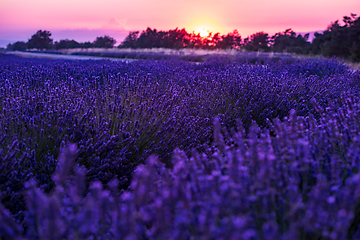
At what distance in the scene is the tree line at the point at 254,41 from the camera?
60.0ft

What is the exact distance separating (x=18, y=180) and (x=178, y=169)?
41.0 inches

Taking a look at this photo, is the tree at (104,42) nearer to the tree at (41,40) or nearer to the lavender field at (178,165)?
the tree at (41,40)

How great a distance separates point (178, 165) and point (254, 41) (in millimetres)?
43241

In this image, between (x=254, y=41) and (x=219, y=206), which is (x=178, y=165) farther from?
(x=254, y=41)

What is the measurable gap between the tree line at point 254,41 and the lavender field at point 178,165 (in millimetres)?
17503

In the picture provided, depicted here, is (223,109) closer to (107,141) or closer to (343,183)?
(107,141)

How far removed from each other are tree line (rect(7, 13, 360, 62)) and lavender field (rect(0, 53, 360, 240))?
17503mm

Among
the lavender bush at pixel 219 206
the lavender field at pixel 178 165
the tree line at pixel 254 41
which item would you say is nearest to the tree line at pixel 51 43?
the tree line at pixel 254 41

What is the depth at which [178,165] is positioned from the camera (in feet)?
A: 3.22

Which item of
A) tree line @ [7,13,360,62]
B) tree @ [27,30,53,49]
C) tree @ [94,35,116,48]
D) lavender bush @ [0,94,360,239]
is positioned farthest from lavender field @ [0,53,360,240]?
tree @ [94,35,116,48]

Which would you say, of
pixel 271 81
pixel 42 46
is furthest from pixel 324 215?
pixel 42 46

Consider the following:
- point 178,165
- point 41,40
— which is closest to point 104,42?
point 41,40

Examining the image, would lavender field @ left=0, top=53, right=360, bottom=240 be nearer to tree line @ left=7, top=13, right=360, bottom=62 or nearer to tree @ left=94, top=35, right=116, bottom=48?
tree line @ left=7, top=13, right=360, bottom=62

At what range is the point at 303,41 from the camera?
109 ft
